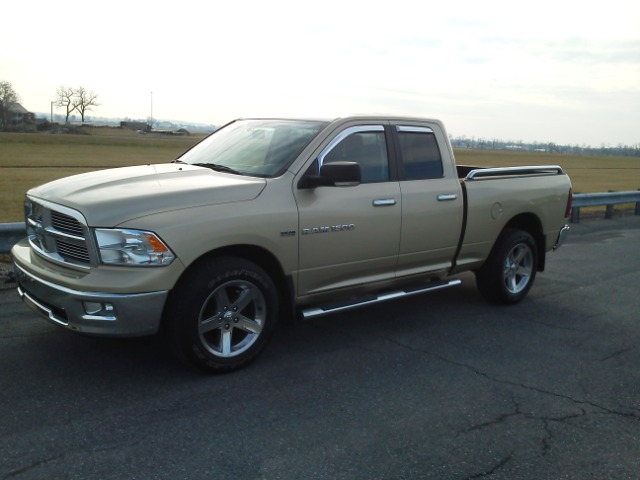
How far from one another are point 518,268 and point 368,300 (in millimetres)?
2399

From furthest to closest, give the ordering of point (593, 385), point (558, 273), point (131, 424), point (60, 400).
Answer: point (558, 273) → point (593, 385) → point (60, 400) → point (131, 424)

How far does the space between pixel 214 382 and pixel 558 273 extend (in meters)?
5.76

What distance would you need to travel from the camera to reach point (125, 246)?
A: 13.4ft

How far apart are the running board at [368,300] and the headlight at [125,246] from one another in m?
1.41

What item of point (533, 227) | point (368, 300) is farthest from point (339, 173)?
point (533, 227)

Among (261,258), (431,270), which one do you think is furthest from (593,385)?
(261,258)

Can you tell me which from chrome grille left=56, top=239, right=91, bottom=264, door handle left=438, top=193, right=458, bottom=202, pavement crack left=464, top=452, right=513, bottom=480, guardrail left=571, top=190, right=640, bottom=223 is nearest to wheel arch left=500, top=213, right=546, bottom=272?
door handle left=438, top=193, right=458, bottom=202

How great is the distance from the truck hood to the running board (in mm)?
1066

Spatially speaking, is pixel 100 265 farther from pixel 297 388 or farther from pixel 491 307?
pixel 491 307

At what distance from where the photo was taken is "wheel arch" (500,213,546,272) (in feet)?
22.9

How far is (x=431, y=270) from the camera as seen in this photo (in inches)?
239

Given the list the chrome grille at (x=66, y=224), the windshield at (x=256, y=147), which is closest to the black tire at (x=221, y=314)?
the chrome grille at (x=66, y=224)

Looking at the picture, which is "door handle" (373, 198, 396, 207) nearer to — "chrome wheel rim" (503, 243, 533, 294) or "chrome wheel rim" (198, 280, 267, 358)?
"chrome wheel rim" (198, 280, 267, 358)

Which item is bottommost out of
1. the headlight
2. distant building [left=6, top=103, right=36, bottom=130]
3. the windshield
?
the headlight
